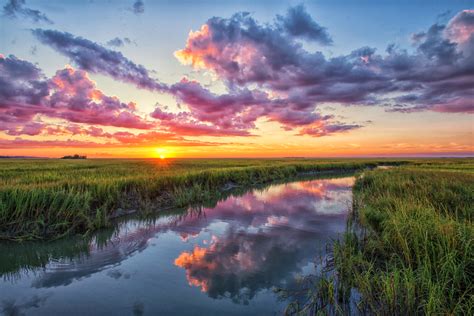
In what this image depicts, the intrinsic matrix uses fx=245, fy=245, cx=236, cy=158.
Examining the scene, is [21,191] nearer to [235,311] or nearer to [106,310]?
[106,310]

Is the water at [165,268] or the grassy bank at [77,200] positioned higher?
the grassy bank at [77,200]

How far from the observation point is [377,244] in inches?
223

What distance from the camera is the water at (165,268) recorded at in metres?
4.28

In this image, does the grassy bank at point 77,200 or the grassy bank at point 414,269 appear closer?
the grassy bank at point 414,269

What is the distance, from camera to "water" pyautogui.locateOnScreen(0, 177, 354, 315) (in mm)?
4275

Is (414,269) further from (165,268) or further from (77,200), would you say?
(77,200)

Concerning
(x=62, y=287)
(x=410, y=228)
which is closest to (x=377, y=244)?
(x=410, y=228)

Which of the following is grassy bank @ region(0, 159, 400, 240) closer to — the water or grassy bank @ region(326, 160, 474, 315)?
the water

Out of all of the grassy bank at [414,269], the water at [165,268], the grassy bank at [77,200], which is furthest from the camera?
the grassy bank at [77,200]

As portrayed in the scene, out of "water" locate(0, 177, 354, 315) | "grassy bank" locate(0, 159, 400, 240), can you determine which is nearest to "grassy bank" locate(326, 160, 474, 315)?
"water" locate(0, 177, 354, 315)

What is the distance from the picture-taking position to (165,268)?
5648mm

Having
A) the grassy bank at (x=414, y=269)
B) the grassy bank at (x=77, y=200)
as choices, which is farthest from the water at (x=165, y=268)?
the grassy bank at (x=414, y=269)

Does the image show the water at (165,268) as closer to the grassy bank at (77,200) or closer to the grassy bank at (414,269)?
the grassy bank at (77,200)

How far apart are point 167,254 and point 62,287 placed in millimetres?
2298
